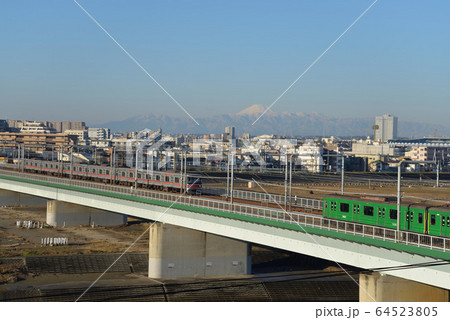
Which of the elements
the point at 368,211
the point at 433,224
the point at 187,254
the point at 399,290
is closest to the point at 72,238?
the point at 187,254

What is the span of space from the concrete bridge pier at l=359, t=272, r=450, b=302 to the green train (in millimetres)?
3134

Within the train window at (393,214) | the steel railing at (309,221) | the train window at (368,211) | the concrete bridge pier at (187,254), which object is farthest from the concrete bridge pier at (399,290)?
the concrete bridge pier at (187,254)

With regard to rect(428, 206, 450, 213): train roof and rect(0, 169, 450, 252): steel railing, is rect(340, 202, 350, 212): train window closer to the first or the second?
rect(0, 169, 450, 252): steel railing

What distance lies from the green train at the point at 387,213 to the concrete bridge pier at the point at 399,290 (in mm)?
3134

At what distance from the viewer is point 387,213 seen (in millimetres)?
41219

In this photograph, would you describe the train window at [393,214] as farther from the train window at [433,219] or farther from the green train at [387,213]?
the train window at [433,219]

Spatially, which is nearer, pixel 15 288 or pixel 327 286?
pixel 15 288

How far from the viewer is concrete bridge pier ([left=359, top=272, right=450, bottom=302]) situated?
36.8 metres

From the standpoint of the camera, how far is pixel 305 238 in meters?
43.7

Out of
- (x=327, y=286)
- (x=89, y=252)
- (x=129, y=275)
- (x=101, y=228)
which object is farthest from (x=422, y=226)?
(x=101, y=228)

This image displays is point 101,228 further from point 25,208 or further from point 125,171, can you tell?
point 25,208

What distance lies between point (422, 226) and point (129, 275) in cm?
3092

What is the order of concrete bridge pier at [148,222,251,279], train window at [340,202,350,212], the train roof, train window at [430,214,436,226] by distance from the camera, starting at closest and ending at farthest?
1. the train roof
2. train window at [430,214,436,226]
3. train window at [340,202,350,212]
4. concrete bridge pier at [148,222,251,279]

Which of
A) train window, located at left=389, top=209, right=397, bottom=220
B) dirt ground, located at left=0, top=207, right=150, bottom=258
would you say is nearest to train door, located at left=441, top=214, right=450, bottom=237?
train window, located at left=389, top=209, right=397, bottom=220
